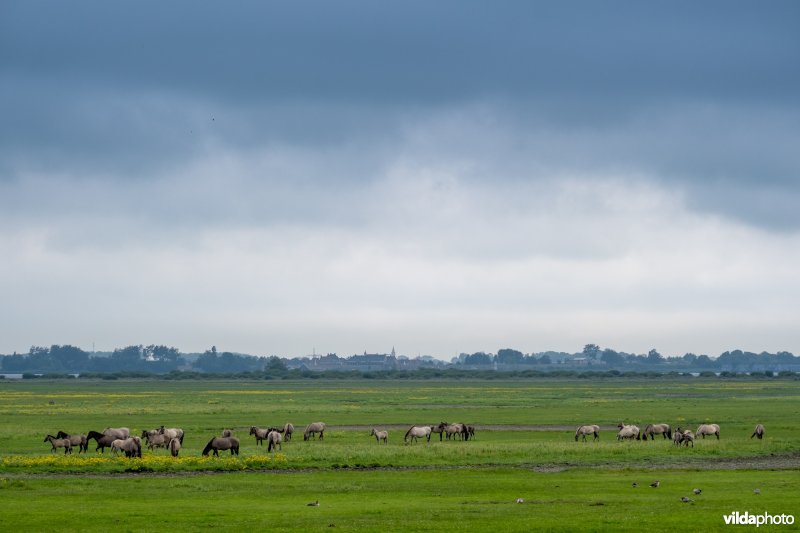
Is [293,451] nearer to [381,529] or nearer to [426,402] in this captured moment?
[381,529]

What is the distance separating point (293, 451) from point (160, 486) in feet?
42.0

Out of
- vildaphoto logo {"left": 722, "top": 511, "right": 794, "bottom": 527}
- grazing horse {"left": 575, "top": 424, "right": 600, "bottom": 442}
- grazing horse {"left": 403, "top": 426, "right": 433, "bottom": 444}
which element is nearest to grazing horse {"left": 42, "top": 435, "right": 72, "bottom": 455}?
grazing horse {"left": 403, "top": 426, "right": 433, "bottom": 444}

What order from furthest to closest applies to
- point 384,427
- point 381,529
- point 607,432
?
1. point 384,427
2. point 607,432
3. point 381,529

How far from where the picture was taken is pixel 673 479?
3409cm

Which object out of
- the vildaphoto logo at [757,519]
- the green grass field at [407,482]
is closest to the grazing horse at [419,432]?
the green grass field at [407,482]

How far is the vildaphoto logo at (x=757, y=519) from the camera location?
23.4m

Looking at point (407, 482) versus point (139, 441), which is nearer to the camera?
point (407, 482)

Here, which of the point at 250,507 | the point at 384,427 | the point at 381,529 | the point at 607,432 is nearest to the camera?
the point at 381,529

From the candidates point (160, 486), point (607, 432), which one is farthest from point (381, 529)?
point (607, 432)

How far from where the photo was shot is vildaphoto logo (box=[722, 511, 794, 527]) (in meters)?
23.4

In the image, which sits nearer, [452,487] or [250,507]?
[250,507]

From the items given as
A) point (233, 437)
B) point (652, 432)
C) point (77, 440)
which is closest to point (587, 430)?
point (652, 432)

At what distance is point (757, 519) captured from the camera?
2394 cm

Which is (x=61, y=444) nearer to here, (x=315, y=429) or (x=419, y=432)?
(x=315, y=429)
